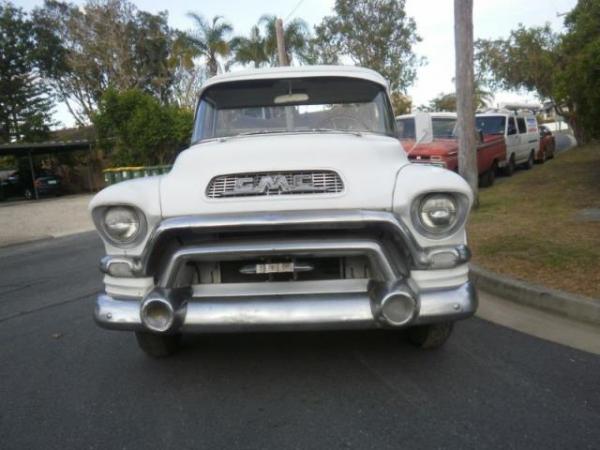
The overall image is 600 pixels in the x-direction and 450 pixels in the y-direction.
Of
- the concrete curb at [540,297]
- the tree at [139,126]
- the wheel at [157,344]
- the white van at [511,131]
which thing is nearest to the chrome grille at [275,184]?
the wheel at [157,344]

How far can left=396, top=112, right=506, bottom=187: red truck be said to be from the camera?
9664 mm

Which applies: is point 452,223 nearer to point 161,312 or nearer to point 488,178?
point 161,312

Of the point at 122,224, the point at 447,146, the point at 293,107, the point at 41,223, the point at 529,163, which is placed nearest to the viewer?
the point at 122,224

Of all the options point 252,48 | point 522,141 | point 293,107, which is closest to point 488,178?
point 522,141

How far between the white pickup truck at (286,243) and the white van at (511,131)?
11.4m

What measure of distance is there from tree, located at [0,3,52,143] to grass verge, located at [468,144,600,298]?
87.6 ft

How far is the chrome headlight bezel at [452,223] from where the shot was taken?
255 cm

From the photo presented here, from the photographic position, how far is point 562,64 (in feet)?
51.3

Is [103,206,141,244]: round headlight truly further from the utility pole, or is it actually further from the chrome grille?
the utility pole

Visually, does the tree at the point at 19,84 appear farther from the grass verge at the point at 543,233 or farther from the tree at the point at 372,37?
the grass verge at the point at 543,233

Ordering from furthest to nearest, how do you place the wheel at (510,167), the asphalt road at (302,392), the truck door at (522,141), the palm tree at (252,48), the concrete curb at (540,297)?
the palm tree at (252,48) → the truck door at (522,141) → the wheel at (510,167) → the concrete curb at (540,297) → the asphalt road at (302,392)

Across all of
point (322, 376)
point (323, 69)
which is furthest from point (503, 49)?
point (322, 376)

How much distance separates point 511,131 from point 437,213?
41.4ft

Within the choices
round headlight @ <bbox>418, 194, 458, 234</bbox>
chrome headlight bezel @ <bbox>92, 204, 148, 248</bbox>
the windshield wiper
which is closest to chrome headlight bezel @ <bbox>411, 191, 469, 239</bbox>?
round headlight @ <bbox>418, 194, 458, 234</bbox>
